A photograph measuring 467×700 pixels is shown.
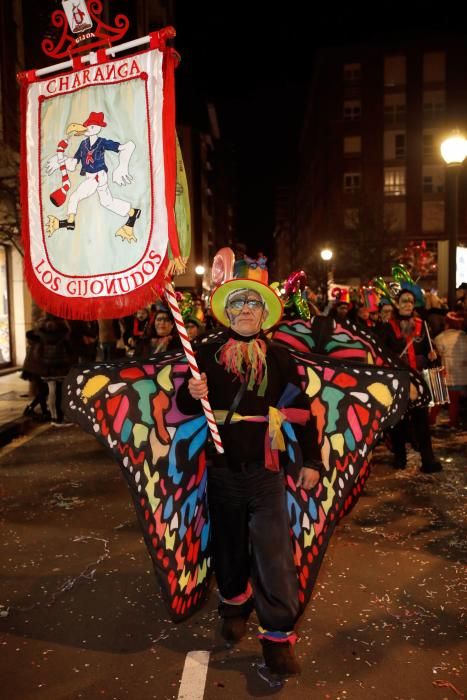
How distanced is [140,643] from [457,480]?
4.29 m

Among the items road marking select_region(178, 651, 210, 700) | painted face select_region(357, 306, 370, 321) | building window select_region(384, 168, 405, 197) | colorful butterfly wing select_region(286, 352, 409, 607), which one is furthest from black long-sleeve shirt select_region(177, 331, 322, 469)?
building window select_region(384, 168, 405, 197)

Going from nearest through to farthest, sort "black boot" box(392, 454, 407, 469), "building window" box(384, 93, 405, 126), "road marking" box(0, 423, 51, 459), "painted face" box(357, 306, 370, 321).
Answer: "black boot" box(392, 454, 407, 469) < "road marking" box(0, 423, 51, 459) < "painted face" box(357, 306, 370, 321) < "building window" box(384, 93, 405, 126)

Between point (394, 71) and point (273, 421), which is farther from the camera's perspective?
point (394, 71)

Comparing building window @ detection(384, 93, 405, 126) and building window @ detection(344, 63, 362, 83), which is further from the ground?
building window @ detection(344, 63, 362, 83)

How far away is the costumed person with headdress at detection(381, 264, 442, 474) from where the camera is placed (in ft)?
23.4

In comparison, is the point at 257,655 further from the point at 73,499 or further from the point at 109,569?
the point at 73,499

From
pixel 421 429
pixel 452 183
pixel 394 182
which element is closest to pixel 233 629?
pixel 421 429

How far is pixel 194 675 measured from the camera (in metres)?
3.37

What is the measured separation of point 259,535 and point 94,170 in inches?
85.0

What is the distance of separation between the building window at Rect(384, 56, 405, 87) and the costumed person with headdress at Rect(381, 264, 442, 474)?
5503cm

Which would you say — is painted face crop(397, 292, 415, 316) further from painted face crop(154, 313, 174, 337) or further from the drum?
painted face crop(154, 313, 174, 337)

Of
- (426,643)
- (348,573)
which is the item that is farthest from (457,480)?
(426,643)

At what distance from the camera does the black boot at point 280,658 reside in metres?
3.33

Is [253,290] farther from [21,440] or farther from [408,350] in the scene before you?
[21,440]
